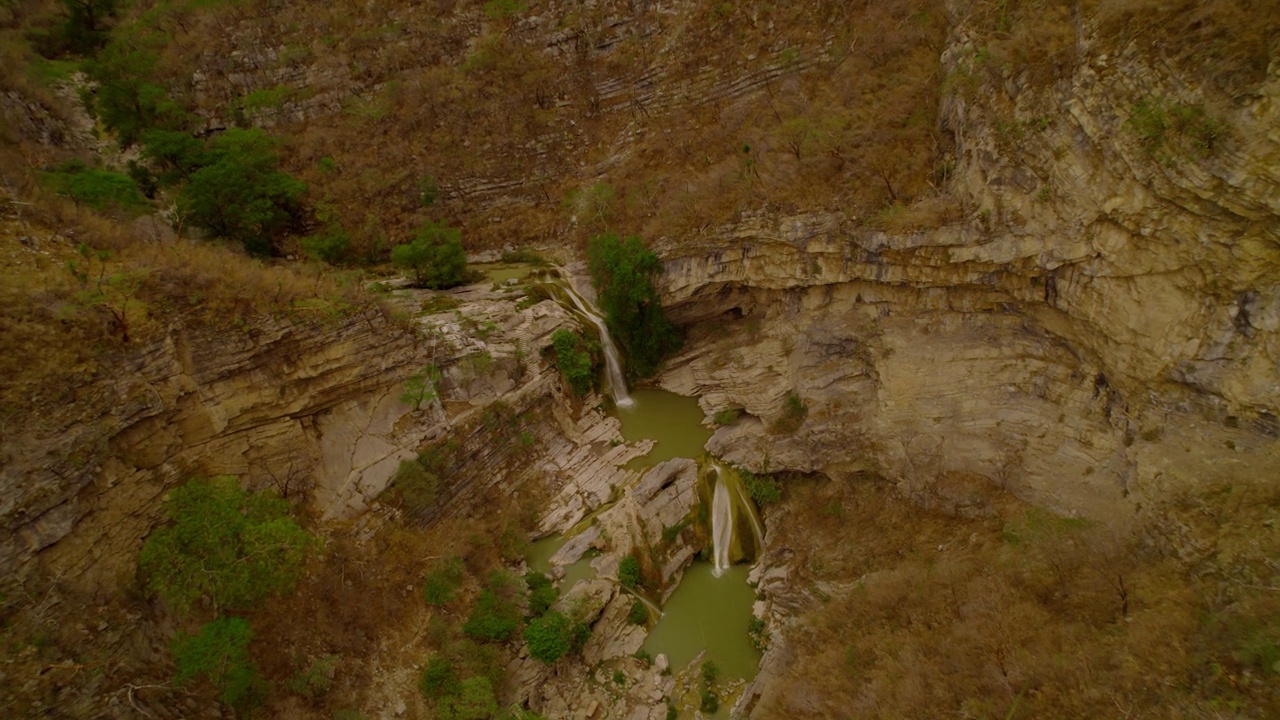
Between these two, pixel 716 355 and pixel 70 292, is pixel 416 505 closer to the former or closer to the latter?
pixel 70 292

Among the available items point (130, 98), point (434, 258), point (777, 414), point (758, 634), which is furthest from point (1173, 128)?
point (130, 98)

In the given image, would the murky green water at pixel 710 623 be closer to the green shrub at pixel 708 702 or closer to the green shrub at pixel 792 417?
the green shrub at pixel 708 702

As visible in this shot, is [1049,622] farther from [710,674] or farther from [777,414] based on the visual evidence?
[777,414]

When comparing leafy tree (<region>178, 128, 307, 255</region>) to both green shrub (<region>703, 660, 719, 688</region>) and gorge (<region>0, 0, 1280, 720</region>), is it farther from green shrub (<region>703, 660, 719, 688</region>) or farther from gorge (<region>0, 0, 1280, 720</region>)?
green shrub (<region>703, 660, 719, 688</region>)

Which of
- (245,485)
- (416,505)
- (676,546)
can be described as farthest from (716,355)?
(245,485)

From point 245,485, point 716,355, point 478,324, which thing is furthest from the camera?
point 716,355

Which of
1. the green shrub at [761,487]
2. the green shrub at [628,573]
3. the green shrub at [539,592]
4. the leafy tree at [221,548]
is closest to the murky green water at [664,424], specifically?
the green shrub at [761,487]

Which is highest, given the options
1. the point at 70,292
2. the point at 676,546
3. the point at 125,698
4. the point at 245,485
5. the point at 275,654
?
the point at 70,292

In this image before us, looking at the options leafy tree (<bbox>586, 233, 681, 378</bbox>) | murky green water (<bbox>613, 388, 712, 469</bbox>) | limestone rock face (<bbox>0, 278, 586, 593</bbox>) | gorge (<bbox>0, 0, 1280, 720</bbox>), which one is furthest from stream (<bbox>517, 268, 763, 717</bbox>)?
limestone rock face (<bbox>0, 278, 586, 593</bbox>)
